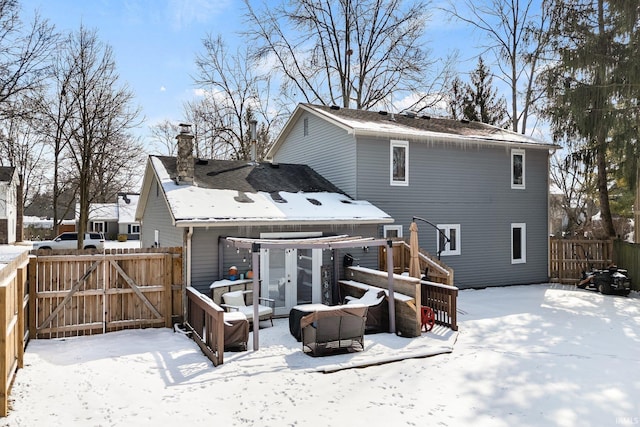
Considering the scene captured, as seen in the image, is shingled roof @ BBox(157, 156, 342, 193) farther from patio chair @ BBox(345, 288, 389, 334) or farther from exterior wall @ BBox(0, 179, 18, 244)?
exterior wall @ BBox(0, 179, 18, 244)

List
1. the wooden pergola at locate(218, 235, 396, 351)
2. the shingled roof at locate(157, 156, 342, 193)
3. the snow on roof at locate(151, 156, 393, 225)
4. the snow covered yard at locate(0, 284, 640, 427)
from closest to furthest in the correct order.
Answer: the snow covered yard at locate(0, 284, 640, 427)
the wooden pergola at locate(218, 235, 396, 351)
the snow on roof at locate(151, 156, 393, 225)
the shingled roof at locate(157, 156, 342, 193)

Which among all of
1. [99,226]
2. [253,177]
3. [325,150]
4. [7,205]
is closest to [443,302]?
[253,177]

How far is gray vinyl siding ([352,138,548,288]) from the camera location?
13.7 m

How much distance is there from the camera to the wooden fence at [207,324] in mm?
6895

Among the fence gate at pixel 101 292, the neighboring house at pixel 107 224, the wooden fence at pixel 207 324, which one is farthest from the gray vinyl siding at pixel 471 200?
the neighboring house at pixel 107 224

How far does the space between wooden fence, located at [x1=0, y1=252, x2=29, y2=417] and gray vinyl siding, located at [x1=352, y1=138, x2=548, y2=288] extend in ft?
29.7

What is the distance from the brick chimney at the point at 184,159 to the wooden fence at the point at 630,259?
1447cm

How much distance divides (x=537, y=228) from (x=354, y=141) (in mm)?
8287

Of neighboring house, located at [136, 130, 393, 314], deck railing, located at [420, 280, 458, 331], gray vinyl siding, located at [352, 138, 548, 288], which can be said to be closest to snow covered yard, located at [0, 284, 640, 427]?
deck railing, located at [420, 280, 458, 331]

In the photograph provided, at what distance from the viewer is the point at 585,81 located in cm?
1426

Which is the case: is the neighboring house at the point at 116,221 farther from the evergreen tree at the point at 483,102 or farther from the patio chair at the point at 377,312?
the patio chair at the point at 377,312

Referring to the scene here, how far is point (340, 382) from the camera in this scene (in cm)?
623

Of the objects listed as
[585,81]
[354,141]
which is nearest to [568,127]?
[585,81]

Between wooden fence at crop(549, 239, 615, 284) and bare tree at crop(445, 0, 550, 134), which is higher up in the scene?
bare tree at crop(445, 0, 550, 134)
